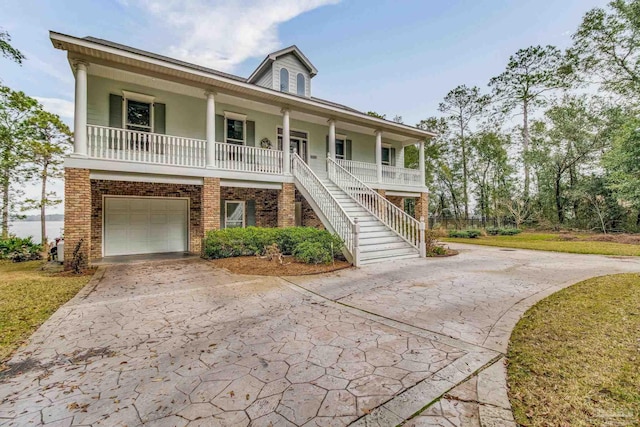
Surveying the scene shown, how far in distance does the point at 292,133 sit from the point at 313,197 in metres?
4.67

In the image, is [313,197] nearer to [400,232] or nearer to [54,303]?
[400,232]

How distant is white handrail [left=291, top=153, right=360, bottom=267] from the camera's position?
26.8 ft

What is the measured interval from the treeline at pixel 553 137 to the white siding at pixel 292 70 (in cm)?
1434

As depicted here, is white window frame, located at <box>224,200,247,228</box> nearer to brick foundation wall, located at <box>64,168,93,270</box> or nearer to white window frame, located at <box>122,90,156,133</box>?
white window frame, located at <box>122,90,156,133</box>

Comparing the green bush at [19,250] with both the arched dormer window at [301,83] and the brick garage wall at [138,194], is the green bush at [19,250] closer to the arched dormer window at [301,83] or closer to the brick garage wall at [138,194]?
the brick garage wall at [138,194]

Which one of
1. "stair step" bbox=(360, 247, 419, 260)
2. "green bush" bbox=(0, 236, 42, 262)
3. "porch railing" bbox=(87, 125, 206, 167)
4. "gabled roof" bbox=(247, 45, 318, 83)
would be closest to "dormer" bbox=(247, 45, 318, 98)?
"gabled roof" bbox=(247, 45, 318, 83)

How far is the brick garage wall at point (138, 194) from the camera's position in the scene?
32.4 ft

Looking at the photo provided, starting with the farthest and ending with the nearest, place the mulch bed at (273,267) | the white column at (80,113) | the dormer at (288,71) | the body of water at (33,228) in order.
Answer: the body of water at (33,228) < the dormer at (288,71) < the white column at (80,113) < the mulch bed at (273,267)

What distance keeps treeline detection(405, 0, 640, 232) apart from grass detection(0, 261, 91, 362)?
19.5 meters

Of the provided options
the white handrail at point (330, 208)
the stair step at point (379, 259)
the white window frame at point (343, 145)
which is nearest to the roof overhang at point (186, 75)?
the white window frame at point (343, 145)

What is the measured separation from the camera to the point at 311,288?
19.0 ft

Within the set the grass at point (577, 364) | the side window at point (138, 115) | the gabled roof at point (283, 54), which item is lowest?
the grass at point (577, 364)

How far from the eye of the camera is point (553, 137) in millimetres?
19438

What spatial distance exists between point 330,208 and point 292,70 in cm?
828
